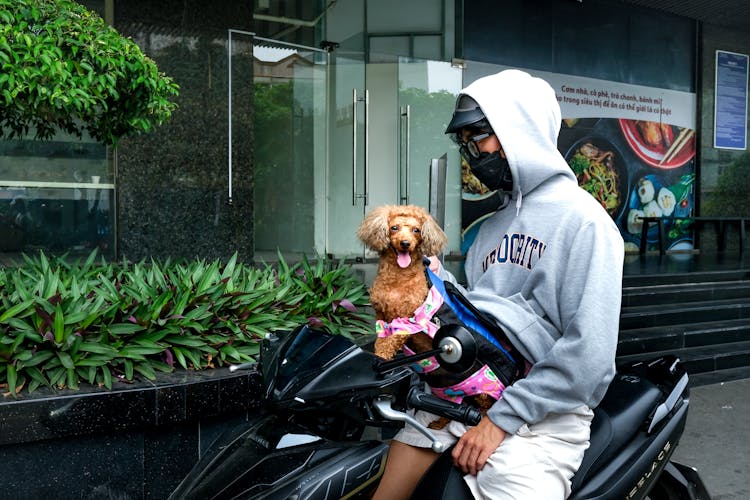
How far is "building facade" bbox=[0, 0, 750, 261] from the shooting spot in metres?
8.02

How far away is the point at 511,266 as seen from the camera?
83.7 inches

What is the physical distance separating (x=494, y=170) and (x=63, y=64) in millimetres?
2786

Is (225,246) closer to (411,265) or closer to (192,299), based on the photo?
(192,299)

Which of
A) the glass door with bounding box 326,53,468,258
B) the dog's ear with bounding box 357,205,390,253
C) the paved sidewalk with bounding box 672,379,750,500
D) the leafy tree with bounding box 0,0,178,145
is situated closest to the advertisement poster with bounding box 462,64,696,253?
the glass door with bounding box 326,53,468,258

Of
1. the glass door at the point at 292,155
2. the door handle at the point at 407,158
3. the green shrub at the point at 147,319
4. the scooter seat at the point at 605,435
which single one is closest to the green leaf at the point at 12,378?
the green shrub at the point at 147,319

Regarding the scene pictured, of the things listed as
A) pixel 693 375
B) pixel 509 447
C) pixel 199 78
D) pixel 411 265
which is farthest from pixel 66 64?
pixel 693 375

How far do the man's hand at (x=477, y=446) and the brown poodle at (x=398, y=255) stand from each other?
3.67 ft

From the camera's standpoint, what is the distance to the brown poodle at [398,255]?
3.12 meters

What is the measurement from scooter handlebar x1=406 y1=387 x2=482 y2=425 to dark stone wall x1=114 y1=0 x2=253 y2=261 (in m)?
6.79

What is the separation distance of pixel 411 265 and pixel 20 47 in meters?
2.35

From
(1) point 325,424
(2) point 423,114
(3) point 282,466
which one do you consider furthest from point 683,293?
Answer: (3) point 282,466

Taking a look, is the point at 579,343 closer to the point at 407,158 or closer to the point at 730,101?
the point at 407,158

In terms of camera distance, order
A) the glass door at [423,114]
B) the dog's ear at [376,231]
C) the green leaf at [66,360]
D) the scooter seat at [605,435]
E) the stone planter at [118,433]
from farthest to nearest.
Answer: the glass door at [423,114] → the green leaf at [66,360] → the stone planter at [118,433] → the dog's ear at [376,231] → the scooter seat at [605,435]

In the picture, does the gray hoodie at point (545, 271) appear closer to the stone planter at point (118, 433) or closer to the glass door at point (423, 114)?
the stone planter at point (118, 433)
